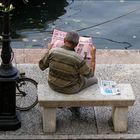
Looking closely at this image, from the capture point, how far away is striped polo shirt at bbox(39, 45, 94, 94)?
735 centimetres

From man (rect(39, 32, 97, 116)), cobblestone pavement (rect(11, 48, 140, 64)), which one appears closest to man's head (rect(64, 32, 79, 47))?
man (rect(39, 32, 97, 116))

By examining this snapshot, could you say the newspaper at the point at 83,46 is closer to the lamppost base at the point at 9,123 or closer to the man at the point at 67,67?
the man at the point at 67,67

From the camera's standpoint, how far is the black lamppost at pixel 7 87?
23.9ft

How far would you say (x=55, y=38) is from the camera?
7938 mm

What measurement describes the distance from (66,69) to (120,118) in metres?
1.08

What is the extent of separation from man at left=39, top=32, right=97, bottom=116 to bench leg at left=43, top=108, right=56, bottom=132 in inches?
13.1

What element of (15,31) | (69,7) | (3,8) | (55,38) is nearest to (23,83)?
(55,38)

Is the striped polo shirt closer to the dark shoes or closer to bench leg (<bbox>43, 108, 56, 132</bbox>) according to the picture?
bench leg (<bbox>43, 108, 56, 132</bbox>)

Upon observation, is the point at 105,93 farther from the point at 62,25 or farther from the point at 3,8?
the point at 62,25

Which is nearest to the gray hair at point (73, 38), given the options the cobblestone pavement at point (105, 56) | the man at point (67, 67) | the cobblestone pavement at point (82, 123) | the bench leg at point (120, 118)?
the man at point (67, 67)

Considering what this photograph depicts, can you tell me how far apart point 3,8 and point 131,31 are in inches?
263

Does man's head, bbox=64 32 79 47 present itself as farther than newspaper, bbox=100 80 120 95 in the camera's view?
No

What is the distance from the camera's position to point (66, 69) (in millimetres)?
7395

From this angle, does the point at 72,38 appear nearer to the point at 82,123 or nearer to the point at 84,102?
the point at 84,102
